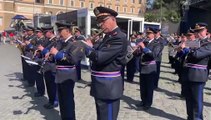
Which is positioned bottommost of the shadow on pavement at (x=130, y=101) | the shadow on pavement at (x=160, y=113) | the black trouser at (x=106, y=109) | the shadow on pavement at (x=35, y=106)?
the shadow on pavement at (x=130, y=101)

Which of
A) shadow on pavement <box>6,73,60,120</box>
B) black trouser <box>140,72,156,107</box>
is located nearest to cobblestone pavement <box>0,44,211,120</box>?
shadow on pavement <box>6,73,60,120</box>

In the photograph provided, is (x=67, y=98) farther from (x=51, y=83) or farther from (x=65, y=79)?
(x=51, y=83)

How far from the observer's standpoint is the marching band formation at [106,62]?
4.16 m

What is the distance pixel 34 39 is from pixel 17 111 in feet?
8.58

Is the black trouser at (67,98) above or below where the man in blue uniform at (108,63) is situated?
below

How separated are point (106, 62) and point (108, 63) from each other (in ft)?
0.17

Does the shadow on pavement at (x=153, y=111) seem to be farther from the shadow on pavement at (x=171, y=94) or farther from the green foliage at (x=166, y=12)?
the green foliage at (x=166, y=12)

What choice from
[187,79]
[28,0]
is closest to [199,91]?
[187,79]

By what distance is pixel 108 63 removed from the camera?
13.6ft

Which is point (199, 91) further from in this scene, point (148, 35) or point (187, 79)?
point (148, 35)

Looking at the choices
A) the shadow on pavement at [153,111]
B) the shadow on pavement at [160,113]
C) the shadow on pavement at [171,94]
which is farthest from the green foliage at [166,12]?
the shadow on pavement at [160,113]

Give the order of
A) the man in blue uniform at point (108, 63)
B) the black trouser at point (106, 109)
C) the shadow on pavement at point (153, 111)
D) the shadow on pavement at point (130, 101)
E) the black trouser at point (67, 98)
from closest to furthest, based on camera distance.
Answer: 1. the man in blue uniform at point (108, 63)
2. the black trouser at point (106, 109)
3. the black trouser at point (67, 98)
4. the shadow on pavement at point (153, 111)
5. the shadow on pavement at point (130, 101)

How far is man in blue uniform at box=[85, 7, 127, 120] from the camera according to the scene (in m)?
4.07

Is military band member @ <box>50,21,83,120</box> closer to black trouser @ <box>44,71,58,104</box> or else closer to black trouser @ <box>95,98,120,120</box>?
black trouser @ <box>44,71,58,104</box>
